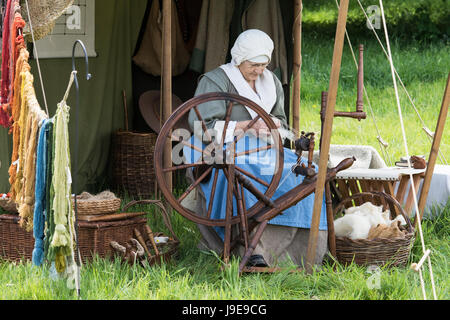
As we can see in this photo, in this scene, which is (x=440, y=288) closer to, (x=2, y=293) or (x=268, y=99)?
(x=268, y=99)

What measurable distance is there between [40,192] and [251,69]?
1716 mm

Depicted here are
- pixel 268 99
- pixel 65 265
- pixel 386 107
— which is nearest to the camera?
pixel 65 265

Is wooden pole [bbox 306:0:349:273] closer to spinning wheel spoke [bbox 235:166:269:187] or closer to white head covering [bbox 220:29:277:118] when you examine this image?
spinning wheel spoke [bbox 235:166:269:187]

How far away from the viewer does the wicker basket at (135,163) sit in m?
6.53

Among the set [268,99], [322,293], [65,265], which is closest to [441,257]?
[322,293]

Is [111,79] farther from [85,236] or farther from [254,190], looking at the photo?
[254,190]

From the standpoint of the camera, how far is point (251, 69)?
15.5 feet

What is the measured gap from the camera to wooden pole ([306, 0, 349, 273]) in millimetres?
3807

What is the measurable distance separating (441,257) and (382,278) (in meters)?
0.86

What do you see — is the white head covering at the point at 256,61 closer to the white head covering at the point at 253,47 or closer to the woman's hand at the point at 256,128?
the white head covering at the point at 253,47

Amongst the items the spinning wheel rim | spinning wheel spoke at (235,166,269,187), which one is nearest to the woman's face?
the spinning wheel rim

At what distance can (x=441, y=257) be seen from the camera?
4.70 metres

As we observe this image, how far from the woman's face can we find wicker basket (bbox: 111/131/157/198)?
1916mm

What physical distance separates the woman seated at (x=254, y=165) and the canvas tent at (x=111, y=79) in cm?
164
